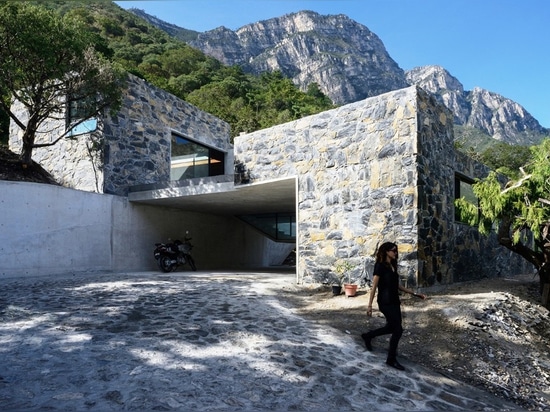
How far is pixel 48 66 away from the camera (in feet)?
29.5

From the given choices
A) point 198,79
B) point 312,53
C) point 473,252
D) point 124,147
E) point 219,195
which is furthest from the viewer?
point 312,53

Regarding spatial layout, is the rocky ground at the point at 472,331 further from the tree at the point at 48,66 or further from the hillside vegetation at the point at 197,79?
the hillside vegetation at the point at 197,79

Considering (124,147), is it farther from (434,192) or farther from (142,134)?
(434,192)

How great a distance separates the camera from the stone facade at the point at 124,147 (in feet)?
35.8

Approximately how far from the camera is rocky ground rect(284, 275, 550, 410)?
4.11 meters

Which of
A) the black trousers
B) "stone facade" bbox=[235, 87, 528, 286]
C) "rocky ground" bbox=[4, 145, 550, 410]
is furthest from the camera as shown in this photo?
"stone facade" bbox=[235, 87, 528, 286]

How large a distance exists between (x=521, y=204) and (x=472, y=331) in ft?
8.12

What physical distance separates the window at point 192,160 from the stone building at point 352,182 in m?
1.75

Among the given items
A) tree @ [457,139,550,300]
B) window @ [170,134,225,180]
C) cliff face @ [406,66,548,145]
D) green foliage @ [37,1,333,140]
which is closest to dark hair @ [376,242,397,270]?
tree @ [457,139,550,300]

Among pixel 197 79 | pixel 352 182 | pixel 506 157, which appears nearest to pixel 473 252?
pixel 352 182

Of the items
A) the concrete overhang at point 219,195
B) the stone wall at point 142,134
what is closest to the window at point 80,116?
the stone wall at point 142,134

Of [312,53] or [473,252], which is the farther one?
[312,53]

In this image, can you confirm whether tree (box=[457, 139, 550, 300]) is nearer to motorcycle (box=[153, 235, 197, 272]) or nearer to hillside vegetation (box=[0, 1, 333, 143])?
motorcycle (box=[153, 235, 197, 272])

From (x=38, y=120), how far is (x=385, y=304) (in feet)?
34.0
